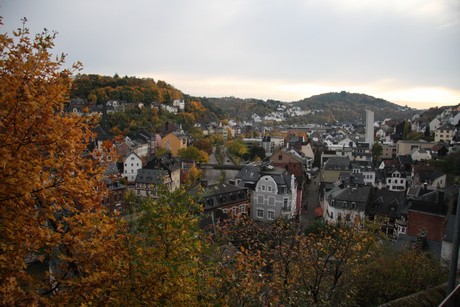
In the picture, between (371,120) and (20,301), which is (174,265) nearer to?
(20,301)

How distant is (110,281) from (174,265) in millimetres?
1174

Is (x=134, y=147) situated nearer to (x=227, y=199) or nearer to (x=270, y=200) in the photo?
(x=227, y=199)

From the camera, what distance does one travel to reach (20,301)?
16.7 feet

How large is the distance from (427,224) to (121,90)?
273 ft

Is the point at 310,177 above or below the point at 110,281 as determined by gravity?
below

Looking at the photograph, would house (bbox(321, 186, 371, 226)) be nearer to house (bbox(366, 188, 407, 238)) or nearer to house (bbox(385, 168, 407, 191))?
house (bbox(366, 188, 407, 238))

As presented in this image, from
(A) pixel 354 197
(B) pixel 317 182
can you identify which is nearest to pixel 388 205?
(A) pixel 354 197

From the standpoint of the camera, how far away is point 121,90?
93.2 m

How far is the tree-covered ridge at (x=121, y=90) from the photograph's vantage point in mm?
89938

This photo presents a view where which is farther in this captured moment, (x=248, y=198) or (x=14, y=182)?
(x=248, y=198)

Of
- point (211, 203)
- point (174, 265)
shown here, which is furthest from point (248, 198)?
point (174, 265)

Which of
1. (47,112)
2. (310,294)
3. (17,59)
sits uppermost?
(17,59)

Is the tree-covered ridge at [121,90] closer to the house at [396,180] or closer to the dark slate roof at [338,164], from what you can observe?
the dark slate roof at [338,164]

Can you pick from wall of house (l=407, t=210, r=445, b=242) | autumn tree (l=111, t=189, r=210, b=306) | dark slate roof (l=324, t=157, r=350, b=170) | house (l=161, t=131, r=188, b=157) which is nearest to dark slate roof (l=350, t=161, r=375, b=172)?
dark slate roof (l=324, t=157, r=350, b=170)
